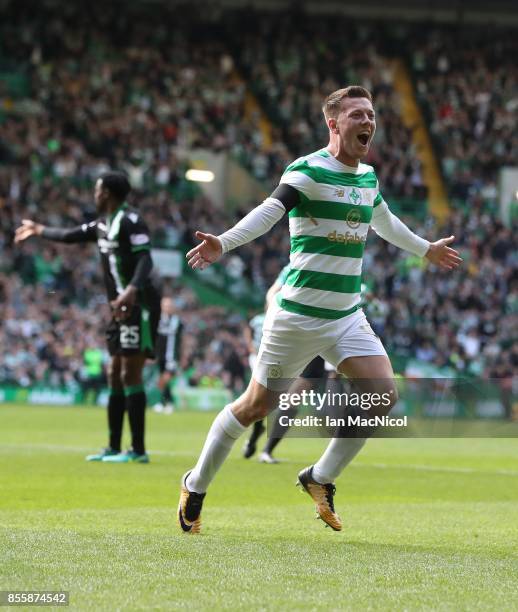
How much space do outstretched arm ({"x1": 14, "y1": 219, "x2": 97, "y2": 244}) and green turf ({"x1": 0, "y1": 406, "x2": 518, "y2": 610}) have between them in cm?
214

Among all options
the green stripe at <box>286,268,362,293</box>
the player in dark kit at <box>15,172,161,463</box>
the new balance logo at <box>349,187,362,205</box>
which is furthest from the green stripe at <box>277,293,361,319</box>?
the player in dark kit at <box>15,172,161,463</box>

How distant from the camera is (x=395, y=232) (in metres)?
8.08

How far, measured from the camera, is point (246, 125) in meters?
37.5

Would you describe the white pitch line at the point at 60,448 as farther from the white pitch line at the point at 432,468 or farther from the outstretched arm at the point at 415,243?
the outstretched arm at the point at 415,243

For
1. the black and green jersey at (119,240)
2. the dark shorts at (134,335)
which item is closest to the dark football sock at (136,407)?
the dark shorts at (134,335)

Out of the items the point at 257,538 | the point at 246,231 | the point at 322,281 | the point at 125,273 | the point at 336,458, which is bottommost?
Answer: the point at 257,538

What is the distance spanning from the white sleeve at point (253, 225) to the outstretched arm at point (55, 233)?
4612 millimetres

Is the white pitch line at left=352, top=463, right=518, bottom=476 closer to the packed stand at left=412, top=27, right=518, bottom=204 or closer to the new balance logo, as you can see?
the new balance logo

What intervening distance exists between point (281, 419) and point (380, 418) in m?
6.21

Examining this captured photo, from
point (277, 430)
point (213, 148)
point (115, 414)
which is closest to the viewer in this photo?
point (115, 414)

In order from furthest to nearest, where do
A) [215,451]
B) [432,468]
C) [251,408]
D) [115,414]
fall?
[432,468] → [115,414] → [215,451] → [251,408]

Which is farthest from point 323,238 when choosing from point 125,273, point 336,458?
point 125,273

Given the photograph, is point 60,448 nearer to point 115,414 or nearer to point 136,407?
point 115,414

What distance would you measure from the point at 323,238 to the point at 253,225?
1.85 feet
